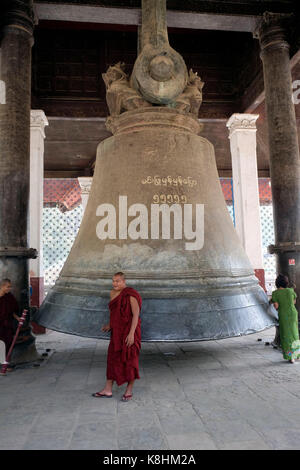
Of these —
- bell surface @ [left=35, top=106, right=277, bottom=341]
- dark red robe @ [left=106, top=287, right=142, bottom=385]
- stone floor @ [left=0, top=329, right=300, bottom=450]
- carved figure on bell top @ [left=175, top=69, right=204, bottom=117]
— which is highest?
carved figure on bell top @ [left=175, top=69, right=204, bottom=117]

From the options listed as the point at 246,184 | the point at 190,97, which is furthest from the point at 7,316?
the point at 246,184

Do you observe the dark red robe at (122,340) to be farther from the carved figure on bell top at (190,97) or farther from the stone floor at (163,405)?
the carved figure on bell top at (190,97)

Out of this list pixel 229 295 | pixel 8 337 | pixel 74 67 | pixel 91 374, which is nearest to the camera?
pixel 229 295

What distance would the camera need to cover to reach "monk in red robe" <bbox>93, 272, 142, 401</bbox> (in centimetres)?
213

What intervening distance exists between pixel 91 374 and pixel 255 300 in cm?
165

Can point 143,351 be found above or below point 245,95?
below

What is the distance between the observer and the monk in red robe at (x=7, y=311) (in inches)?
131

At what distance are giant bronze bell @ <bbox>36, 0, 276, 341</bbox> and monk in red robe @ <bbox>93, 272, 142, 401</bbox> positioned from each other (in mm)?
74

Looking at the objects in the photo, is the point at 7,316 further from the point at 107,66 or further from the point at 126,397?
the point at 107,66

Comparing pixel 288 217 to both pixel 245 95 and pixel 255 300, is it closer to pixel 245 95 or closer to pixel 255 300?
pixel 255 300

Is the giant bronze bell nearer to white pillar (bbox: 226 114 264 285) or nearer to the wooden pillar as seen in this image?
the wooden pillar

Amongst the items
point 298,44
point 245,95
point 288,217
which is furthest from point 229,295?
point 245,95

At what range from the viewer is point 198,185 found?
2492mm

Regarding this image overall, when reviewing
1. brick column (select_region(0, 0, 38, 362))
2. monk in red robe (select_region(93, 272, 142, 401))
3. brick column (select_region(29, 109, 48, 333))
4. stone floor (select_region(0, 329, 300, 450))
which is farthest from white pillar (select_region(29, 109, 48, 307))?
monk in red robe (select_region(93, 272, 142, 401))
